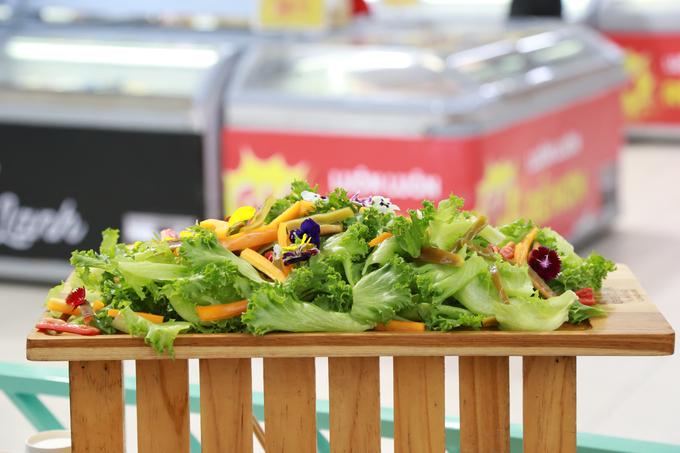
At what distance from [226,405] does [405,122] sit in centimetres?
254

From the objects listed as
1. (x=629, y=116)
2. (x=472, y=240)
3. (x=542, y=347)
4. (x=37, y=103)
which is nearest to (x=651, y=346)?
(x=542, y=347)

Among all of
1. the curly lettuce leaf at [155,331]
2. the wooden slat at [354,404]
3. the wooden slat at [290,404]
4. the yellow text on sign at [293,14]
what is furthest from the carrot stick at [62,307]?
the yellow text on sign at [293,14]

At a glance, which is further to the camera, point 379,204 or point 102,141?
point 102,141

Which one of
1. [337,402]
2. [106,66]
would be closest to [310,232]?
[337,402]

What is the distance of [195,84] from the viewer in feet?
13.6

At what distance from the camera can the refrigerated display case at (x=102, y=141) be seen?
4.18 metres

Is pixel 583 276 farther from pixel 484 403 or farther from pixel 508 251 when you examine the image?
pixel 484 403

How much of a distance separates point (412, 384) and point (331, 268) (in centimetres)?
24

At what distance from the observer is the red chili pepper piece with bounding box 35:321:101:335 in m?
1.38

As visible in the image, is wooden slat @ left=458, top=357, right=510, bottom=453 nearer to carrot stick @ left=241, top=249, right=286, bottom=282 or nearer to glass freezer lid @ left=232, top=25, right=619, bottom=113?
carrot stick @ left=241, top=249, right=286, bottom=282

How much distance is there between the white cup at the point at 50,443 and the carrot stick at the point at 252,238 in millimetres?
715

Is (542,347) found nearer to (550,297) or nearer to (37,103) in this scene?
(550,297)

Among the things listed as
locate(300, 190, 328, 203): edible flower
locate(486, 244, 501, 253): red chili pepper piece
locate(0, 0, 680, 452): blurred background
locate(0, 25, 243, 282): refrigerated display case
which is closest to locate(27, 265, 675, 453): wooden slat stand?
locate(486, 244, 501, 253): red chili pepper piece

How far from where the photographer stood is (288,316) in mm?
1358
